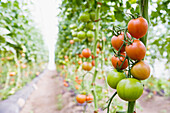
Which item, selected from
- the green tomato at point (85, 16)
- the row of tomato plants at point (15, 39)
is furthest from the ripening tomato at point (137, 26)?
the row of tomato plants at point (15, 39)

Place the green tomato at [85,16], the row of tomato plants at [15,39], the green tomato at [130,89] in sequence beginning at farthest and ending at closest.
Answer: the row of tomato plants at [15,39], the green tomato at [85,16], the green tomato at [130,89]

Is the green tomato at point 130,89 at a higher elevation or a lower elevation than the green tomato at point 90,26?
lower

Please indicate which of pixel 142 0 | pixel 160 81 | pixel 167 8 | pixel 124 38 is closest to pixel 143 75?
pixel 124 38

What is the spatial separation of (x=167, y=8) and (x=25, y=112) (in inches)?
143

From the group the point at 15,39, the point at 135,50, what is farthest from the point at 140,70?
the point at 15,39

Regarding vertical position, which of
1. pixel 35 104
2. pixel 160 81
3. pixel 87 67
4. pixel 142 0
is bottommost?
pixel 35 104

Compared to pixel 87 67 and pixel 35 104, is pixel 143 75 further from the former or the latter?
pixel 35 104

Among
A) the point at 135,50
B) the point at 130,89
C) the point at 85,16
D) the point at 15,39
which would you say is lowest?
the point at 130,89

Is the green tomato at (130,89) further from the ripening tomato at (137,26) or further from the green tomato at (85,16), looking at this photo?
the green tomato at (85,16)

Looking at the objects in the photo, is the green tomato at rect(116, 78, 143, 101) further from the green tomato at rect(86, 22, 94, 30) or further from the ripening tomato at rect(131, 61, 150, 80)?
the green tomato at rect(86, 22, 94, 30)

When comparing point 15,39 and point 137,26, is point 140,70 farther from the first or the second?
point 15,39

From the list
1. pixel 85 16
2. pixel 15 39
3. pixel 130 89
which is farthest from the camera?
pixel 15 39

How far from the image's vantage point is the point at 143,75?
0.41 m

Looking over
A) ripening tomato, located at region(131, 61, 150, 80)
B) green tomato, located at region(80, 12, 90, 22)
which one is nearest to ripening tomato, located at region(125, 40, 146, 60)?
ripening tomato, located at region(131, 61, 150, 80)
